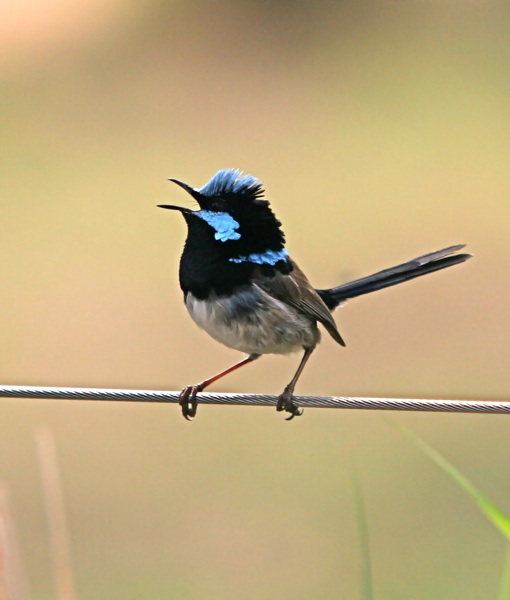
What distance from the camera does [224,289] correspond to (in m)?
5.23

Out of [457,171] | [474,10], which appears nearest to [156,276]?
[457,171]

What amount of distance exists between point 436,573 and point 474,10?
1370cm

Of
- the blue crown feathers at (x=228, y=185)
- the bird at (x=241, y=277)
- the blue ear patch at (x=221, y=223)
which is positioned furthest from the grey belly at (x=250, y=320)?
the blue crown feathers at (x=228, y=185)

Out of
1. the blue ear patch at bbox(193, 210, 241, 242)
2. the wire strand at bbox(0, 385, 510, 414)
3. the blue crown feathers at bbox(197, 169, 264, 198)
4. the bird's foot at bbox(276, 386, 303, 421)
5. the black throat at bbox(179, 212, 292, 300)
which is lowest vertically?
the bird's foot at bbox(276, 386, 303, 421)

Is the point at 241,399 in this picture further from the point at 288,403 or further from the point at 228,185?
the point at 228,185

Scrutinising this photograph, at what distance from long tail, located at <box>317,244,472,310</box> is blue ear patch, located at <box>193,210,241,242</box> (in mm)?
875

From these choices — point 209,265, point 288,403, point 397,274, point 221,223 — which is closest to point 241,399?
point 288,403

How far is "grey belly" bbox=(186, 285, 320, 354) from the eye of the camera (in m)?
5.23

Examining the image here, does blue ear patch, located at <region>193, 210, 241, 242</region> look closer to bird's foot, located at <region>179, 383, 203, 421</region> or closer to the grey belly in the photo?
the grey belly

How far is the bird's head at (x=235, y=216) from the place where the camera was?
5.29m

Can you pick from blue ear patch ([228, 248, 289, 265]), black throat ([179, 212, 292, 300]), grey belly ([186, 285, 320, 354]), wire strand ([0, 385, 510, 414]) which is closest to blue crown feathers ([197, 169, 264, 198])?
black throat ([179, 212, 292, 300])

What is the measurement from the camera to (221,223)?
5301mm

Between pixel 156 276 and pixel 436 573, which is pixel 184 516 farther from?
pixel 156 276

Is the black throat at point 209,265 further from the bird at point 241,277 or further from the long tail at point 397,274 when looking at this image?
the long tail at point 397,274
